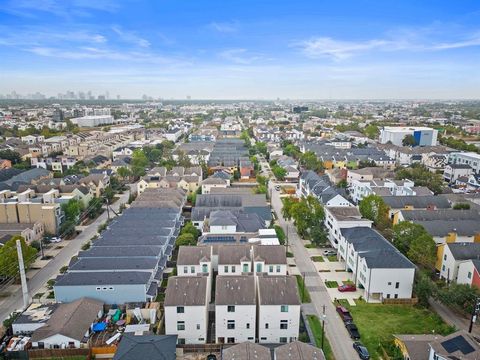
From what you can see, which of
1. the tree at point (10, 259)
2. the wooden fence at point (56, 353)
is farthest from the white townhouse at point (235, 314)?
the tree at point (10, 259)

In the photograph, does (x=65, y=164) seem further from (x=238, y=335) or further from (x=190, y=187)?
(x=238, y=335)

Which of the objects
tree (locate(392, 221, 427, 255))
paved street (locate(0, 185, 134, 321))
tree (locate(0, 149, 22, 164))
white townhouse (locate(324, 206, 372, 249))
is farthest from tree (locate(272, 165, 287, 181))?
tree (locate(0, 149, 22, 164))

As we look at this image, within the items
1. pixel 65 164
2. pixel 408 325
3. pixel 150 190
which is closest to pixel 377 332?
pixel 408 325

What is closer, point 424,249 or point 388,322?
point 388,322

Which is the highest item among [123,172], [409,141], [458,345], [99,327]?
[409,141]

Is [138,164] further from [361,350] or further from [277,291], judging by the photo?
[361,350]

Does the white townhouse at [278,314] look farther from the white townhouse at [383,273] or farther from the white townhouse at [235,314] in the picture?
the white townhouse at [383,273]

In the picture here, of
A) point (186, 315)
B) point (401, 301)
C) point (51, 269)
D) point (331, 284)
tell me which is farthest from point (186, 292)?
point (51, 269)
